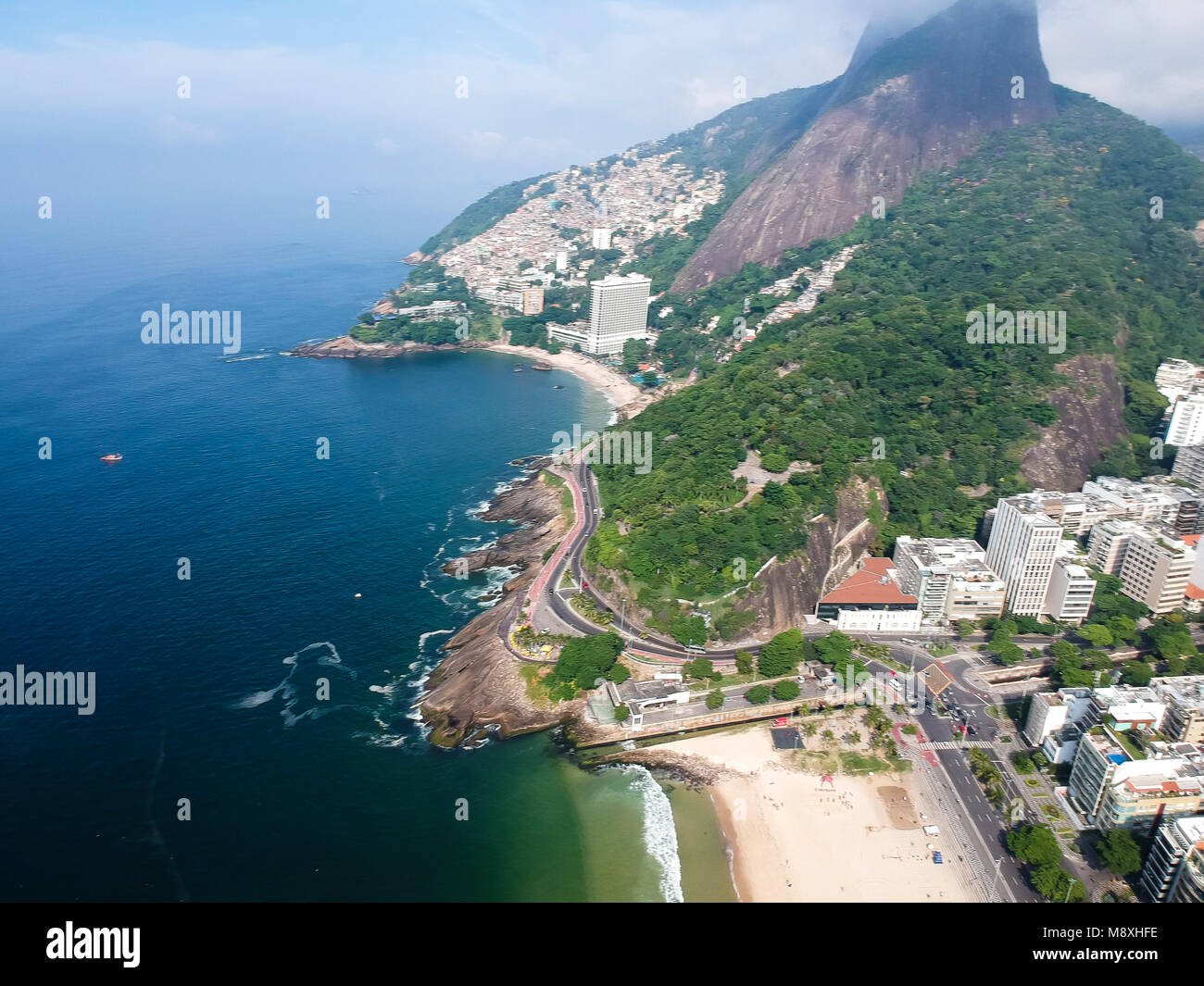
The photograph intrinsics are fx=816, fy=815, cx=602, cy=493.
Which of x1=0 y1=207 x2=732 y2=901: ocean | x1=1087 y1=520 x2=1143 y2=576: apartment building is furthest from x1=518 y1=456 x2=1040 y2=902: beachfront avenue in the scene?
x1=1087 y1=520 x2=1143 y2=576: apartment building

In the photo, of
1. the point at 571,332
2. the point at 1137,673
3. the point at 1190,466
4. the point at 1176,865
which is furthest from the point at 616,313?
the point at 1176,865

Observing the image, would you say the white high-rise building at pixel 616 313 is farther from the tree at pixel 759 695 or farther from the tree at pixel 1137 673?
the tree at pixel 1137 673

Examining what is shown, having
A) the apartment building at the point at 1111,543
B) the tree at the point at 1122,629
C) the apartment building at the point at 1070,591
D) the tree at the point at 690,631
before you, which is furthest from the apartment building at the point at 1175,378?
the tree at the point at 690,631

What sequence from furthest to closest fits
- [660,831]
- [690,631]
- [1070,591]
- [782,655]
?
1. [1070,591]
2. [690,631]
3. [782,655]
4. [660,831]

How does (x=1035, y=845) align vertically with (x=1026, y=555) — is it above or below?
below

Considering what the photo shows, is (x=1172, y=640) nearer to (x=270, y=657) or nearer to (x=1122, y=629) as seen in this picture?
(x=1122, y=629)

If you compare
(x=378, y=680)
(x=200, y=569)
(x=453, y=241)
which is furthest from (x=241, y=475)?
(x=453, y=241)
